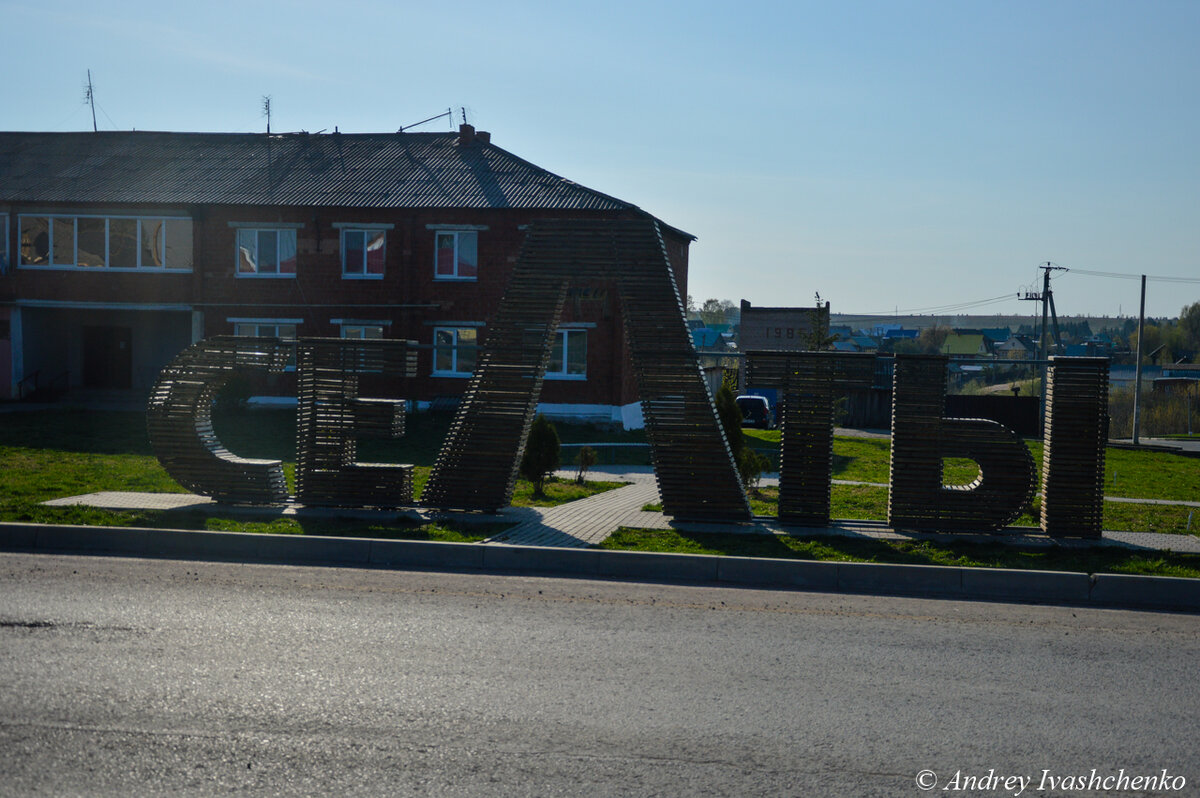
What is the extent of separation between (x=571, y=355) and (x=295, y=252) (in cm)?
929

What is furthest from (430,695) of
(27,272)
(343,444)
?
(27,272)

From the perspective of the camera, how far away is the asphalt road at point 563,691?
5070 millimetres

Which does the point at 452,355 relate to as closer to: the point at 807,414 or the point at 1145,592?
the point at 807,414

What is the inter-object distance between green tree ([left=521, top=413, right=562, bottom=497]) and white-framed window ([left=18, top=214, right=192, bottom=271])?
22018 millimetres

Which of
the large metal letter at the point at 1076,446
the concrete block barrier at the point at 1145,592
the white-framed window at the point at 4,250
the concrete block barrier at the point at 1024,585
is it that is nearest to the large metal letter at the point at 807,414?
the large metal letter at the point at 1076,446

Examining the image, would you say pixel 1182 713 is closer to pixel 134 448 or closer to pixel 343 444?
pixel 343 444

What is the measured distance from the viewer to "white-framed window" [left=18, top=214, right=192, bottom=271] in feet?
110

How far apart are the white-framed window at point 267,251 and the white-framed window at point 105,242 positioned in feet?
6.37

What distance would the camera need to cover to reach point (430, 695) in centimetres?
618

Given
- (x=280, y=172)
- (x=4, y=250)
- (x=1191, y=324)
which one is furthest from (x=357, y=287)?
(x=1191, y=324)

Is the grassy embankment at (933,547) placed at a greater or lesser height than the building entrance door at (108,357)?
lesser

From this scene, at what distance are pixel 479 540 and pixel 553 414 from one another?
66.8 ft

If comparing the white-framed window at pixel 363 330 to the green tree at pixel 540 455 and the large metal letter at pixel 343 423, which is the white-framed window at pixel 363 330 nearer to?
the green tree at pixel 540 455

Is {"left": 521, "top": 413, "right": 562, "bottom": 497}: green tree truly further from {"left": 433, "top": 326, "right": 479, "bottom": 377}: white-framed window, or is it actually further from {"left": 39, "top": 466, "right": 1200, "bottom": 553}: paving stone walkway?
{"left": 433, "top": 326, "right": 479, "bottom": 377}: white-framed window
